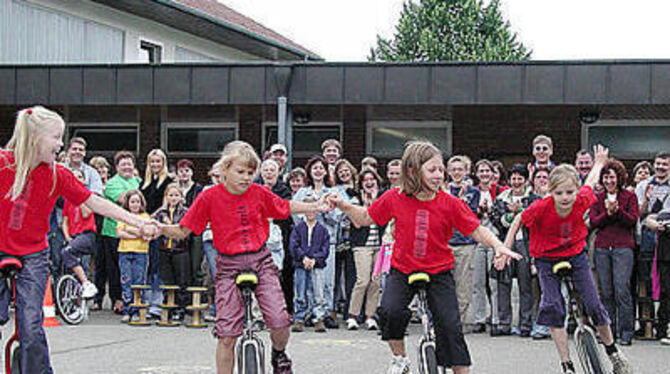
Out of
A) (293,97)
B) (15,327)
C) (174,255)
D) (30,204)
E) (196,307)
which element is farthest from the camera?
(293,97)

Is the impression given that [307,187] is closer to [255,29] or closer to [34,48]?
[34,48]

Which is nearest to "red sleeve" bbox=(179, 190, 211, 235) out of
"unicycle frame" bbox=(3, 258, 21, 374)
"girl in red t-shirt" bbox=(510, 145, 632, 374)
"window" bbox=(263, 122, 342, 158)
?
"unicycle frame" bbox=(3, 258, 21, 374)

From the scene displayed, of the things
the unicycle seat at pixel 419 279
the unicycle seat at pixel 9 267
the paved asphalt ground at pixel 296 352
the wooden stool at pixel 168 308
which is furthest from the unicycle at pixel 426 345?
the wooden stool at pixel 168 308

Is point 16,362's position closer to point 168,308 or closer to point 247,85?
point 168,308

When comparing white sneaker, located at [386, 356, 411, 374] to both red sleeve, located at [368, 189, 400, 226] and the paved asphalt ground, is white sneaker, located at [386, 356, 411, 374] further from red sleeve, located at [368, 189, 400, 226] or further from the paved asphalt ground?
the paved asphalt ground

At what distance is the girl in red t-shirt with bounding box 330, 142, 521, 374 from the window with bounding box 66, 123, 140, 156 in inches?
678

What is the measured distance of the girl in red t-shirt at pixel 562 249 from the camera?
7668mm

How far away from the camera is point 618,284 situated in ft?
33.9

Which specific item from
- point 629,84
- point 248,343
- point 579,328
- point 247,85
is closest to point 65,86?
point 247,85

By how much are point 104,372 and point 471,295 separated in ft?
15.6

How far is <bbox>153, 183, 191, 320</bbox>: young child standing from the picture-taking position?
11812 mm

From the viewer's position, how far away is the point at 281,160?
12352 mm

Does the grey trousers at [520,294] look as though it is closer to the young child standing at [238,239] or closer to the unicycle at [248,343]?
the young child standing at [238,239]

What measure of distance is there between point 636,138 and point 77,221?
1368 centimetres
